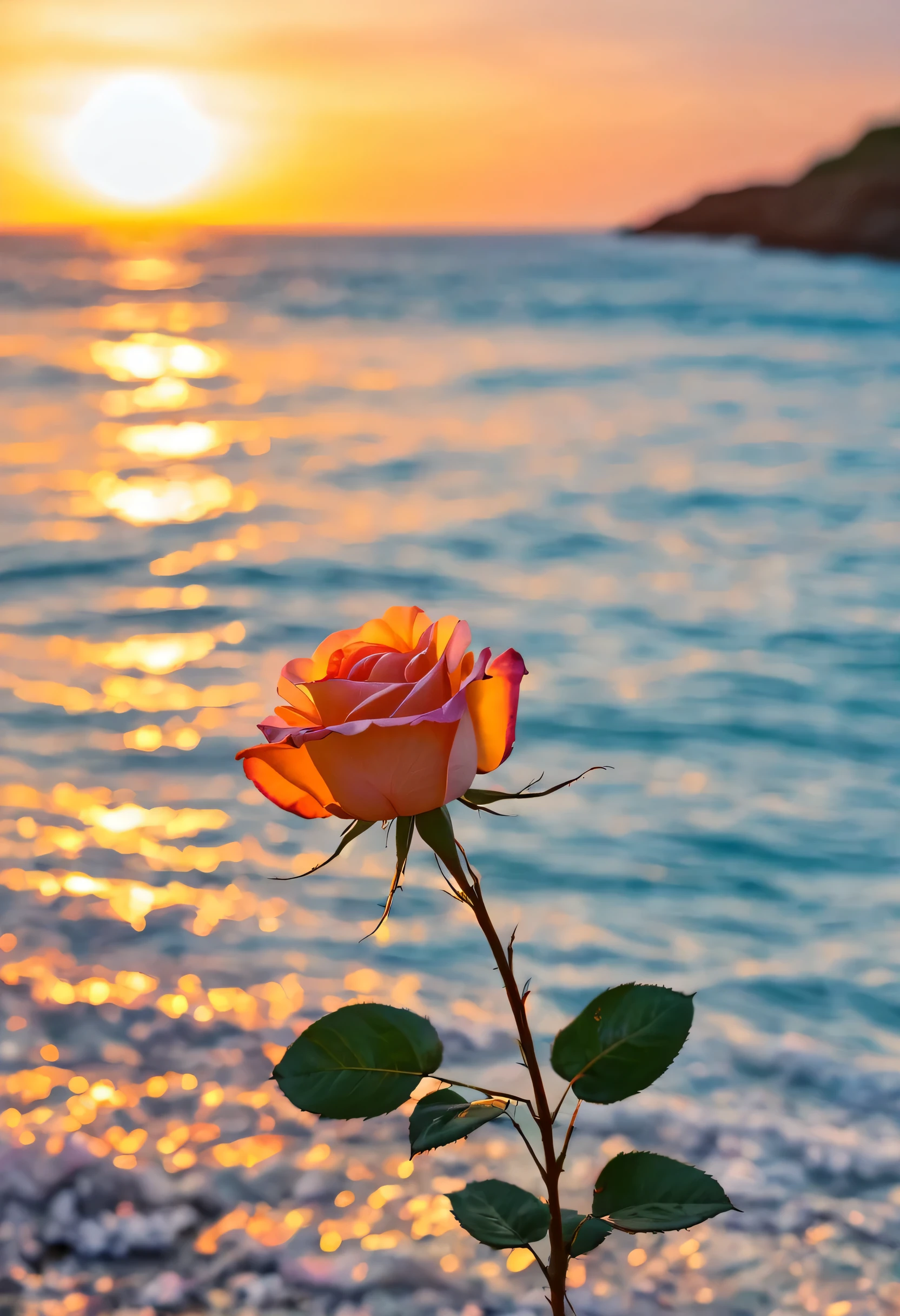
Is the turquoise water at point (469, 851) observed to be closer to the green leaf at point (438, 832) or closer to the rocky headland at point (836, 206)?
the green leaf at point (438, 832)

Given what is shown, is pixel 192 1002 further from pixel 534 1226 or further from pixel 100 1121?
pixel 534 1226

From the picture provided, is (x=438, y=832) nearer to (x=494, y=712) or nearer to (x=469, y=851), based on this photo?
(x=494, y=712)

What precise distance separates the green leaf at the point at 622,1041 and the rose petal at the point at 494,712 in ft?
0.48

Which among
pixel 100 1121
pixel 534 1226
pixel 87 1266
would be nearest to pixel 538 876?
pixel 100 1121

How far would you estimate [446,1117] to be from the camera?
2.23ft

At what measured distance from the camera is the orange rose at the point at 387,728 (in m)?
0.58

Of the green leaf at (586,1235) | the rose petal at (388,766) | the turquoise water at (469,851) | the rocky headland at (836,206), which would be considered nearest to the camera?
the rose petal at (388,766)

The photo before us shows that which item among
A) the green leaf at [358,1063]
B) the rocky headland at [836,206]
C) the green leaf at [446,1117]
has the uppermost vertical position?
the rocky headland at [836,206]

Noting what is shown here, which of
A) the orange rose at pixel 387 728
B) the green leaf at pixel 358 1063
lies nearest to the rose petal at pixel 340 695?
the orange rose at pixel 387 728

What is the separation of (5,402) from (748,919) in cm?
1218

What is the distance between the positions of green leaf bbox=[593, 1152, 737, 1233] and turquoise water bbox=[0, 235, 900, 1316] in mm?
1131

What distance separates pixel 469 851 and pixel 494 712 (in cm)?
283

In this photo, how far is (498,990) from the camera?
259 centimetres

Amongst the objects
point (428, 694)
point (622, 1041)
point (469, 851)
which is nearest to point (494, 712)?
point (428, 694)
